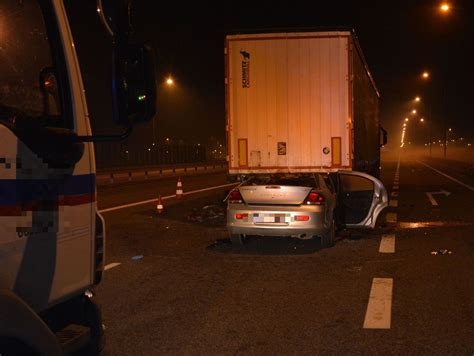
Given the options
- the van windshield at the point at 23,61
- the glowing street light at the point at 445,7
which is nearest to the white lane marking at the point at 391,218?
the glowing street light at the point at 445,7

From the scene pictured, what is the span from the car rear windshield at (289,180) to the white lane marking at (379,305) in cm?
250

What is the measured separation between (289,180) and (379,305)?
3786mm

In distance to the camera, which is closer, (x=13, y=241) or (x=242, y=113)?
(x=13, y=241)

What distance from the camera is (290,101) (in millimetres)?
11141

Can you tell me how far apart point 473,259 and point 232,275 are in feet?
11.8

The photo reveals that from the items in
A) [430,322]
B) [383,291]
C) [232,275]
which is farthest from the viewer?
[232,275]

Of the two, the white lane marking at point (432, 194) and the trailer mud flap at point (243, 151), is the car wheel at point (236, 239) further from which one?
the white lane marking at point (432, 194)

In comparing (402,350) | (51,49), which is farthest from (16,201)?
(402,350)

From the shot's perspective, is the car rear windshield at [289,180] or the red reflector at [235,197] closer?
the car rear windshield at [289,180]

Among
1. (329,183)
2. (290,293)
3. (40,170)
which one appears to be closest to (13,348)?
(40,170)

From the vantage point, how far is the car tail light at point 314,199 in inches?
359

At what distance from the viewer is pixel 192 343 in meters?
5.00

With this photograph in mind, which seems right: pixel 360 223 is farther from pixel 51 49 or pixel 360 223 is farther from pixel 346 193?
pixel 51 49

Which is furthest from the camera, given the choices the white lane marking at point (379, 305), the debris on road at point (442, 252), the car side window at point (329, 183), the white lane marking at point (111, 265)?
the car side window at point (329, 183)
